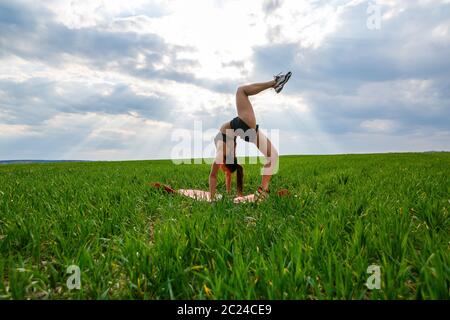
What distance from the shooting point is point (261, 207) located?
4.30 metres

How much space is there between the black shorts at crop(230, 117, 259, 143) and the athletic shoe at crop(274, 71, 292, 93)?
31.6 inches

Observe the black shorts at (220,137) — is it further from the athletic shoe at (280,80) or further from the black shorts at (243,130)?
the athletic shoe at (280,80)

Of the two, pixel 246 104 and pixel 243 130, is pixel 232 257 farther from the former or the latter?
pixel 246 104

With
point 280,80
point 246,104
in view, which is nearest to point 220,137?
point 246,104

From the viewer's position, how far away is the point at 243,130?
5.62 meters

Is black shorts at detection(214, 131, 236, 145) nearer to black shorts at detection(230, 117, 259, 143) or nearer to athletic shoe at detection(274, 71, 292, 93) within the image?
black shorts at detection(230, 117, 259, 143)

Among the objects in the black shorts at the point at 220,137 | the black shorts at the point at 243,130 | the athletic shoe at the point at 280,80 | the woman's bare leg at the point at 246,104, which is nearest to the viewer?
the athletic shoe at the point at 280,80

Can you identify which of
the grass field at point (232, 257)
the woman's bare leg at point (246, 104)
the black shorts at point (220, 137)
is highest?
the woman's bare leg at point (246, 104)

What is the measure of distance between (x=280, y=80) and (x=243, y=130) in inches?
44.3

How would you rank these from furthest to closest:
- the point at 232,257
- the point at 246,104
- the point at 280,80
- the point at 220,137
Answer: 1. the point at 220,137
2. the point at 246,104
3. the point at 280,80
4. the point at 232,257

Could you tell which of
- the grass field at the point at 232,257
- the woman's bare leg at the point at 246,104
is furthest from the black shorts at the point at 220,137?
the grass field at the point at 232,257

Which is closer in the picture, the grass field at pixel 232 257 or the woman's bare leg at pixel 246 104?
the grass field at pixel 232 257

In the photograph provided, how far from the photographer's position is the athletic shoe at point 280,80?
5.25 m
